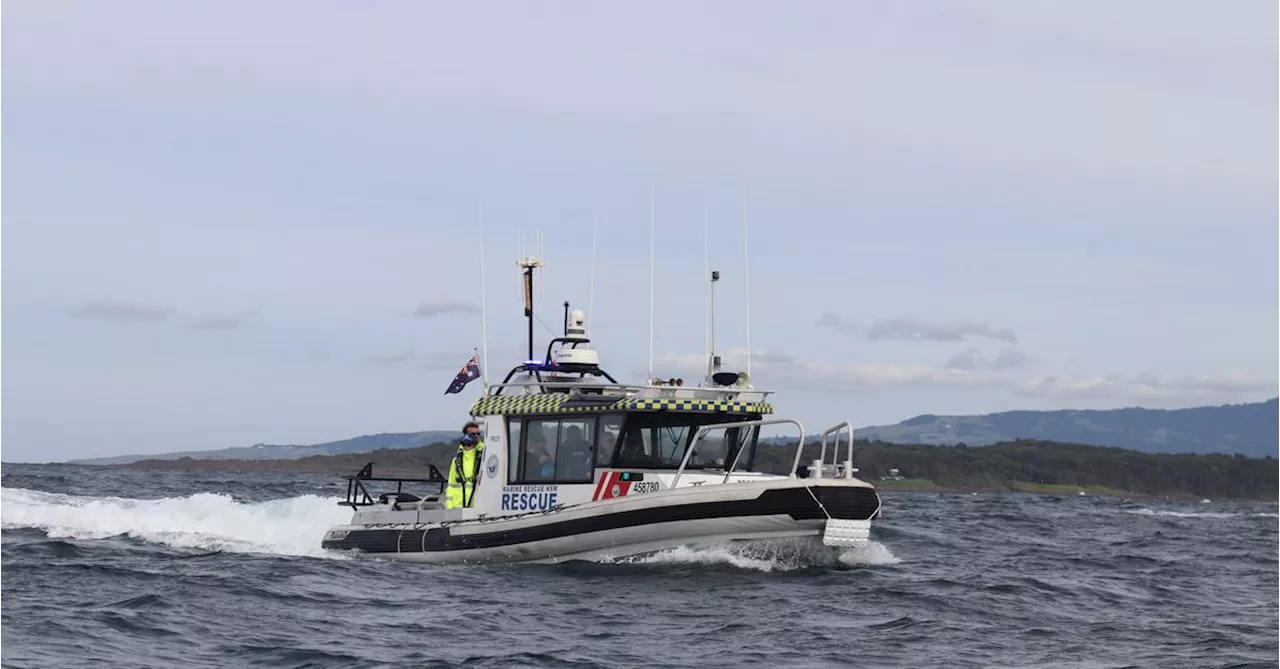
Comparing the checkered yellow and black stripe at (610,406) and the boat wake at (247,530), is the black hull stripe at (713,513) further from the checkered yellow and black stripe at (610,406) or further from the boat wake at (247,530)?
the checkered yellow and black stripe at (610,406)

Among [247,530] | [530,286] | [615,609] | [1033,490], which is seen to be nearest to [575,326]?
[530,286]

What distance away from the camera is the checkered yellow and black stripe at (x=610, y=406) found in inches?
825

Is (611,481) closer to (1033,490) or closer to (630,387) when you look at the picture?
(630,387)

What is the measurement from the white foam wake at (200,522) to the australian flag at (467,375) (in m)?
3.48

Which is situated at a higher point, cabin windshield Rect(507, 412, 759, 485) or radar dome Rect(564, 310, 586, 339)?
radar dome Rect(564, 310, 586, 339)

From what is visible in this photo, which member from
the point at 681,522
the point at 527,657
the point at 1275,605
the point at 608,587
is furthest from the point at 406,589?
the point at 1275,605

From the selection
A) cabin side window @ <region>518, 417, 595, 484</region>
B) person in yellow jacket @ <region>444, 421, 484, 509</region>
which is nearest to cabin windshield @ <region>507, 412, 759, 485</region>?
cabin side window @ <region>518, 417, 595, 484</region>

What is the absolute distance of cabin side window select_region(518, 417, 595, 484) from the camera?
70.4 ft

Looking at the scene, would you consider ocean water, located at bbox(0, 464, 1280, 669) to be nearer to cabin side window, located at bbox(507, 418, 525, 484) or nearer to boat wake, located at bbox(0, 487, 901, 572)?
boat wake, located at bbox(0, 487, 901, 572)

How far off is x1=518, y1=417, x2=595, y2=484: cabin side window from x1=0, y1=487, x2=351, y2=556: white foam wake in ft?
14.0

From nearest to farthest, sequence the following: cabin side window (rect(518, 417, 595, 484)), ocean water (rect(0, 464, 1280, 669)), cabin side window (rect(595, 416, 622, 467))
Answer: ocean water (rect(0, 464, 1280, 669)), cabin side window (rect(595, 416, 622, 467)), cabin side window (rect(518, 417, 595, 484))

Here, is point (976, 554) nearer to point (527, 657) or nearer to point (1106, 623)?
point (1106, 623)

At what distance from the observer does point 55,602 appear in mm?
16312

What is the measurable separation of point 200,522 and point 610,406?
1199 centimetres
